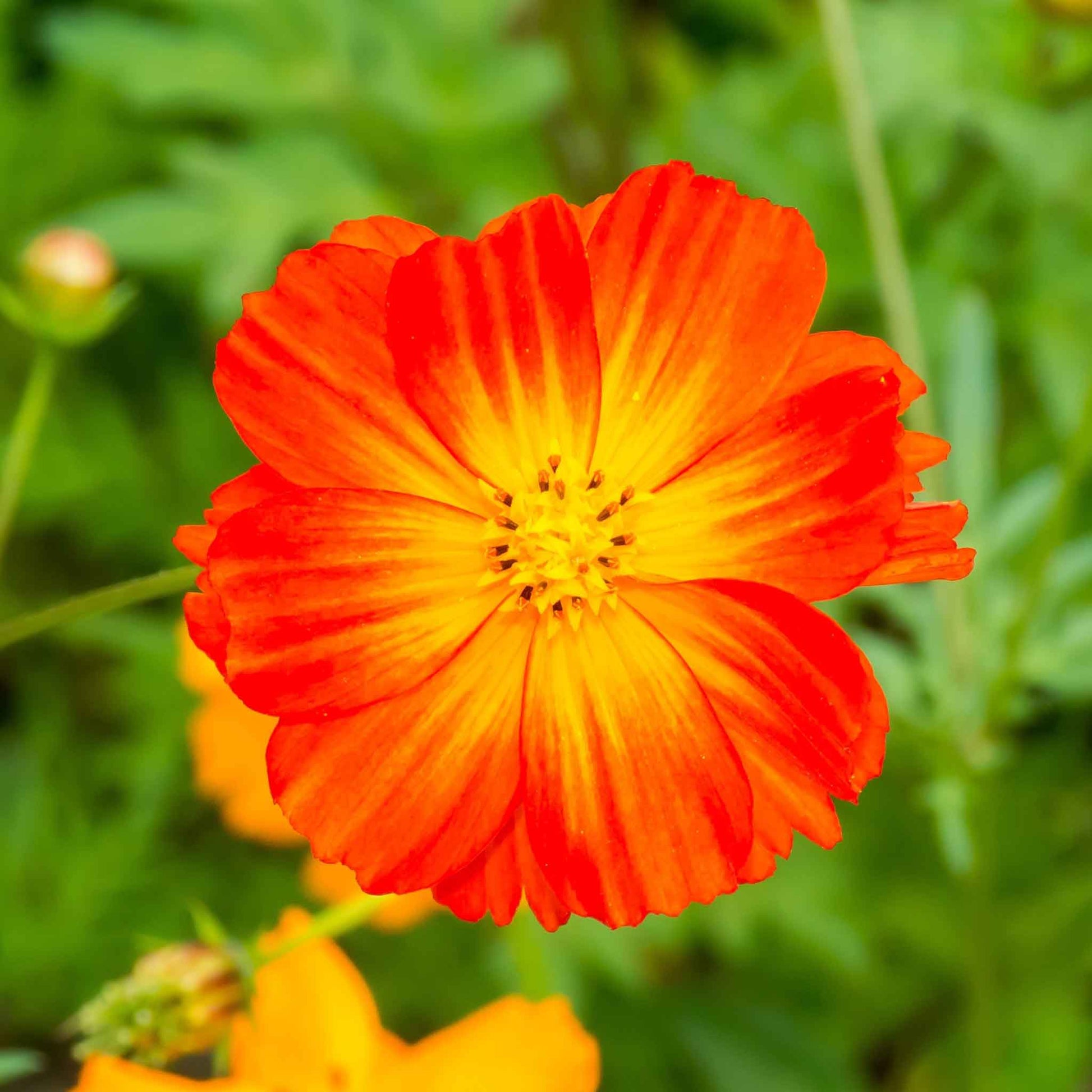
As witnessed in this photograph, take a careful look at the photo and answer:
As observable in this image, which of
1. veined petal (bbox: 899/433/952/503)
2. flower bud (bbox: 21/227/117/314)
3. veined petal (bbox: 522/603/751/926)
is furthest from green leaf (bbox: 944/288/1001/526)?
flower bud (bbox: 21/227/117/314)

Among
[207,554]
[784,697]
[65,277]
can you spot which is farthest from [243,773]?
[784,697]

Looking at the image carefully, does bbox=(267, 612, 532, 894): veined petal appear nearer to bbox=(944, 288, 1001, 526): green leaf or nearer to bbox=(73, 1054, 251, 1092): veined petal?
bbox=(73, 1054, 251, 1092): veined petal

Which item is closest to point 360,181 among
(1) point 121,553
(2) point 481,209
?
(2) point 481,209

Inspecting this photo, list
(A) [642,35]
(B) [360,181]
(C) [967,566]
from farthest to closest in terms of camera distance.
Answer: (A) [642,35], (B) [360,181], (C) [967,566]

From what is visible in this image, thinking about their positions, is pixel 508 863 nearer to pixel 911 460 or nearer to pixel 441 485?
pixel 441 485

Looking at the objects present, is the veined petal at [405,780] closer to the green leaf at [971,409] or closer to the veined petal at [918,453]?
the veined petal at [918,453]

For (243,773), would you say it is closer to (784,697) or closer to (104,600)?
(104,600)
